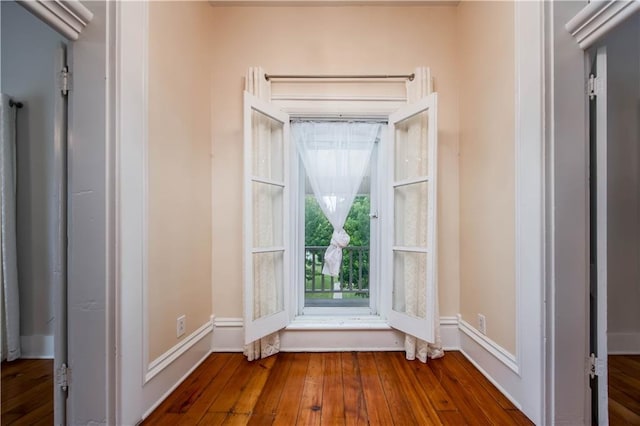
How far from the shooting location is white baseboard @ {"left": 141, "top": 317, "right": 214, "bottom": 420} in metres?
1.35

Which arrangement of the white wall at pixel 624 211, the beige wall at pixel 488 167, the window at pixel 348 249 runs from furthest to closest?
the window at pixel 348 249 → the white wall at pixel 624 211 → the beige wall at pixel 488 167

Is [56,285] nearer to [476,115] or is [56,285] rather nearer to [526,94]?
[526,94]

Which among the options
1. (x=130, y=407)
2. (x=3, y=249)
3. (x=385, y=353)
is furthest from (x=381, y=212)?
(x=3, y=249)

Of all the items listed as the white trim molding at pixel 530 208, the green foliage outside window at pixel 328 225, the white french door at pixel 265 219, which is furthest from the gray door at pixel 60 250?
the white trim molding at pixel 530 208

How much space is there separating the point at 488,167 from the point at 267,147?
1.55 meters

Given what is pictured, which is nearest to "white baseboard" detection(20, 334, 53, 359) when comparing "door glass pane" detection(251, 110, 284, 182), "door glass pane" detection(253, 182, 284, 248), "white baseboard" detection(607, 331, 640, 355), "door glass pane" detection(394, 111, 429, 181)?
"door glass pane" detection(253, 182, 284, 248)

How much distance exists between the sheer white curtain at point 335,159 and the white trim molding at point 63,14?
1.35 metres

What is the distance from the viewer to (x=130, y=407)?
1.21 m

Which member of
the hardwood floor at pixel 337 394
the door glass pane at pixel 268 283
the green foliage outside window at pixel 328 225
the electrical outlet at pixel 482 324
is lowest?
the hardwood floor at pixel 337 394

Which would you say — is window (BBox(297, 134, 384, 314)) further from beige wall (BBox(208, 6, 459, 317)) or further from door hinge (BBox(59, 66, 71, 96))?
door hinge (BBox(59, 66, 71, 96))

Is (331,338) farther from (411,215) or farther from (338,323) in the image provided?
(411,215)

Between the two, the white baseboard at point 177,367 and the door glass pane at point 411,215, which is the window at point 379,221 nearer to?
the door glass pane at point 411,215

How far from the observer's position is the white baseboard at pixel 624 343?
185cm

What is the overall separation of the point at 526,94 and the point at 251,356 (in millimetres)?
2322
